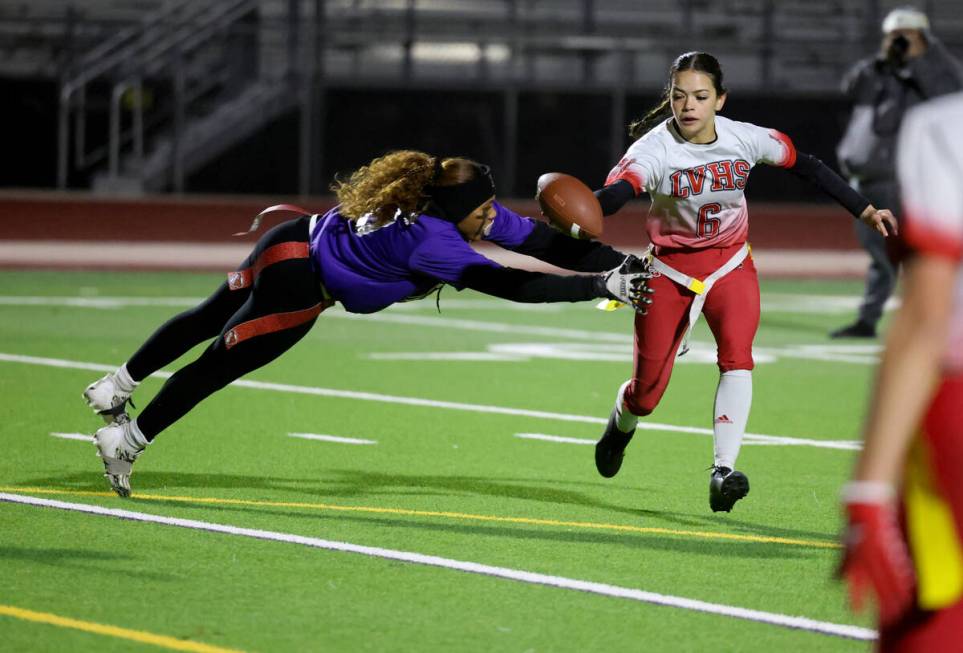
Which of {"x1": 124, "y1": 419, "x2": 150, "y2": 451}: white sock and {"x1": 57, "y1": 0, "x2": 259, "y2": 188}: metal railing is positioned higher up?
{"x1": 124, "y1": 419, "x2": 150, "y2": 451}: white sock

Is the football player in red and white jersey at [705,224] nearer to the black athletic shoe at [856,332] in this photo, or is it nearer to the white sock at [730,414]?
the white sock at [730,414]

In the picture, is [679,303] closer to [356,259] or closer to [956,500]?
[356,259]

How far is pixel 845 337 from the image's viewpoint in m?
15.2

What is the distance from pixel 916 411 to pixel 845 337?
41.2ft

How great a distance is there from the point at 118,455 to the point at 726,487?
243cm

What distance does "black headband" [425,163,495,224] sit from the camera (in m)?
6.99

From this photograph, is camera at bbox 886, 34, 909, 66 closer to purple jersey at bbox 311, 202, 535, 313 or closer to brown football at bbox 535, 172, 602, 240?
purple jersey at bbox 311, 202, 535, 313

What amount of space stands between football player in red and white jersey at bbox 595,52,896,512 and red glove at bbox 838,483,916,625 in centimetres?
416

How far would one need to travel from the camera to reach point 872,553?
291 cm

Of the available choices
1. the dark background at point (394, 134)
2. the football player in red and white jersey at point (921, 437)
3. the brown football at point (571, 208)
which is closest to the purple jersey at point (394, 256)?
the brown football at point (571, 208)

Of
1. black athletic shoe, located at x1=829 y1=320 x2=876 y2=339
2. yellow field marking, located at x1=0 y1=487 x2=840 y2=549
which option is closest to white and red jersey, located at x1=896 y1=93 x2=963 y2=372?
yellow field marking, located at x1=0 y1=487 x2=840 y2=549

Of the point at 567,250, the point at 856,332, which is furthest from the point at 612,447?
the point at 856,332

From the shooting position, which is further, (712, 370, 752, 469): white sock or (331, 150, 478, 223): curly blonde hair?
(712, 370, 752, 469): white sock

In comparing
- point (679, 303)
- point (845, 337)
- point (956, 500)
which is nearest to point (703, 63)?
point (679, 303)
